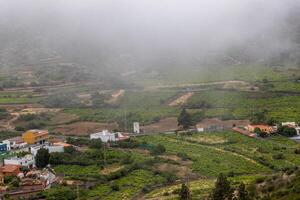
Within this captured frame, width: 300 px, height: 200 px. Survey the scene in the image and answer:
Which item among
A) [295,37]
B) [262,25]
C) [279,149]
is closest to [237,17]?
[262,25]

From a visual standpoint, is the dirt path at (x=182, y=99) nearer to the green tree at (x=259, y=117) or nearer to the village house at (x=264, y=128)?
the green tree at (x=259, y=117)

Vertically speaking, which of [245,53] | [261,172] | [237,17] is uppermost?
[237,17]

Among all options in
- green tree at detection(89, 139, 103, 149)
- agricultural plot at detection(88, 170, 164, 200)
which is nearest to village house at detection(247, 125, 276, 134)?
green tree at detection(89, 139, 103, 149)

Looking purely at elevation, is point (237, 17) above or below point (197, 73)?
above

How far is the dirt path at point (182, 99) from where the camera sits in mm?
60719

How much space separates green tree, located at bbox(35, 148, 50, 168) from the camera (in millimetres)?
39312

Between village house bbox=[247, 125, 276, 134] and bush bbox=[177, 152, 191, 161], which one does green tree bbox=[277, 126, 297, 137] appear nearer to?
village house bbox=[247, 125, 276, 134]

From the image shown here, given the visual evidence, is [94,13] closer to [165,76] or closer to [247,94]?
[165,76]

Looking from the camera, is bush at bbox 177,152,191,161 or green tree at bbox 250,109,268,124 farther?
green tree at bbox 250,109,268,124

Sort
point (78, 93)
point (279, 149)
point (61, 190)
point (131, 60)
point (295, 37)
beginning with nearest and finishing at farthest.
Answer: point (61, 190) → point (279, 149) → point (78, 93) → point (131, 60) → point (295, 37)

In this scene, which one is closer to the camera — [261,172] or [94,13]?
[261,172]

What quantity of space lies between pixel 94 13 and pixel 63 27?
8675mm

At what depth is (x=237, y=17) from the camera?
104125 millimetres

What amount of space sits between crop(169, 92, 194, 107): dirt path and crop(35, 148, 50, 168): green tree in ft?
74.8
